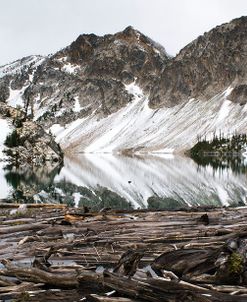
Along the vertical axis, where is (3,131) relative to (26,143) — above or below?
above

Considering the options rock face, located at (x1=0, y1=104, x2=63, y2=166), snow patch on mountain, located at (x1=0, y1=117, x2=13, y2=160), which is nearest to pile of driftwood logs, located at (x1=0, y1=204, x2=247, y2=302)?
rock face, located at (x1=0, y1=104, x2=63, y2=166)

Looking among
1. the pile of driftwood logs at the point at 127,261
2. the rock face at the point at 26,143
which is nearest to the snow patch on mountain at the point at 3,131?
the rock face at the point at 26,143

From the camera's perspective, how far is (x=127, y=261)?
1398 cm

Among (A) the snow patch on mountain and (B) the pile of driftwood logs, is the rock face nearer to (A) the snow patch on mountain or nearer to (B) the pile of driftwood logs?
(A) the snow patch on mountain

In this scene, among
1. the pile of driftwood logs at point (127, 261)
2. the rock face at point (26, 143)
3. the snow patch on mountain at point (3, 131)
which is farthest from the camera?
the rock face at point (26, 143)

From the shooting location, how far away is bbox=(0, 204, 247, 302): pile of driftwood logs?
12406 millimetres

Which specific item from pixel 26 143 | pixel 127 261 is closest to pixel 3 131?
pixel 26 143

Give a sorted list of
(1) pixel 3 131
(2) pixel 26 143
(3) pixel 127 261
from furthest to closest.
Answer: (2) pixel 26 143 < (1) pixel 3 131 < (3) pixel 127 261

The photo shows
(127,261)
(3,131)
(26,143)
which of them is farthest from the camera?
(26,143)

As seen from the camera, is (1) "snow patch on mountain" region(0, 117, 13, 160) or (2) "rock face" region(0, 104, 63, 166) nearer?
(1) "snow patch on mountain" region(0, 117, 13, 160)

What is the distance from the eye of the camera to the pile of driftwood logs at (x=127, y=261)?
40.7ft

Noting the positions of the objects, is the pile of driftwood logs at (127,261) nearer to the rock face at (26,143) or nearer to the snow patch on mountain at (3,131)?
the rock face at (26,143)

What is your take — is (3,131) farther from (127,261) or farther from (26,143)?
(127,261)

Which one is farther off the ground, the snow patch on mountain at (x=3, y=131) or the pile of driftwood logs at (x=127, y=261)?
the snow patch on mountain at (x=3, y=131)
